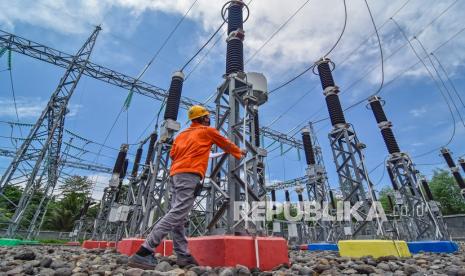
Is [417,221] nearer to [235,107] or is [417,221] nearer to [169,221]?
[235,107]

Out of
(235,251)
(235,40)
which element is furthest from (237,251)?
(235,40)

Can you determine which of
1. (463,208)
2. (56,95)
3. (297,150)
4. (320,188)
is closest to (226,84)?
(320,188)

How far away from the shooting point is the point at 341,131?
21.1ft

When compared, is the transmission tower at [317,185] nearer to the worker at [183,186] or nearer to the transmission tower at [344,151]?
the transmission tower at [344,151]

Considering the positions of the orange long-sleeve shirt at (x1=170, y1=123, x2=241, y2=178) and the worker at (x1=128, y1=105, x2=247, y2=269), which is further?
the orange long-sleeve shirt at (x1=170, y1=123, x2=241, y2=178)

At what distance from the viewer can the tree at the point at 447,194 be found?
2272cm

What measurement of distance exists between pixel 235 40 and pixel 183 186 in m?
2.57

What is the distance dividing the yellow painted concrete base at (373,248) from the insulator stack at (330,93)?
361cm

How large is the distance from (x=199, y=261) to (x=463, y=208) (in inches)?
1124

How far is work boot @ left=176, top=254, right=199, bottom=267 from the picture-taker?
220 centimetres

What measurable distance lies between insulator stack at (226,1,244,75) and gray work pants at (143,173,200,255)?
75.3 inches

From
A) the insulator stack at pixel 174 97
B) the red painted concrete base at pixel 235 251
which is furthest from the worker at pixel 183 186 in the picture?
the insulator stack at pixel 174 97

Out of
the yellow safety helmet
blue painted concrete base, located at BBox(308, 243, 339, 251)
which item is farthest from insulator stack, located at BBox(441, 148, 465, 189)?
the yellow safety helmet

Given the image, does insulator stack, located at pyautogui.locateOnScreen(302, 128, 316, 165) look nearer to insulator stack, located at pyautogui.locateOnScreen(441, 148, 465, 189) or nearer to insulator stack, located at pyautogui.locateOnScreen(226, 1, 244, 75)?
insulator stack, located at pyautogui.locateOnScreen(226, 1, 244, 75)
